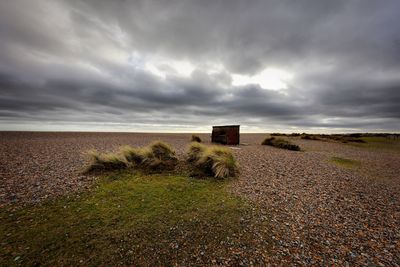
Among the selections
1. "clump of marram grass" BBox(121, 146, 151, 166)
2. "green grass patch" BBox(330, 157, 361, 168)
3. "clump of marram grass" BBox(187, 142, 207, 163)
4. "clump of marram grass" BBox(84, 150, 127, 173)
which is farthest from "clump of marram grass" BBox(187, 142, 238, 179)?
"green grass patch" BBox(330, 157, 361, 168)

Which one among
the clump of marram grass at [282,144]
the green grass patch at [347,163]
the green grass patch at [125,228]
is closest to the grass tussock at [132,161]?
the green grass patch at [125,228]

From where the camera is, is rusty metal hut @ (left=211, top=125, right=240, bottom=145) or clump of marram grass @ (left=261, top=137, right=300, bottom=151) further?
rusty metal hut @ (left=211, top=125, right=240, bottom=145)

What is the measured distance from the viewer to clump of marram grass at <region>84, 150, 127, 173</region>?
7020 mm

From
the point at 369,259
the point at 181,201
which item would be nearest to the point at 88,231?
the point at 181,201

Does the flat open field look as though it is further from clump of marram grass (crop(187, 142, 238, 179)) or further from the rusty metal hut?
the rusty metal hut

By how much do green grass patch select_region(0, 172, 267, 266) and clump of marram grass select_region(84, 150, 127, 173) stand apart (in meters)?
2.25

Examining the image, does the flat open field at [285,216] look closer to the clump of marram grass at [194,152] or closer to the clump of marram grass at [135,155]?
the clump of marram grass at [135,155]

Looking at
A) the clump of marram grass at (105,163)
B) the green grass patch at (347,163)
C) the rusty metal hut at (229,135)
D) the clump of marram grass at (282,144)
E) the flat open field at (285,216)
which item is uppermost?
the rusty metal hut at (229,135)

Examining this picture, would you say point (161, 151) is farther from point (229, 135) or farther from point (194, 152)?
point (229, 135)

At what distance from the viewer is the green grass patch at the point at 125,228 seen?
2.71m

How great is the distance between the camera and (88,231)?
325 centimetres

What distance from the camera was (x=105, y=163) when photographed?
284 inches

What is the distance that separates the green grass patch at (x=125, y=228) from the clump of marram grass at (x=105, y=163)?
7.40 feet

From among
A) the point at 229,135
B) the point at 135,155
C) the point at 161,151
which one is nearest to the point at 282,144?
the point at 229,135
